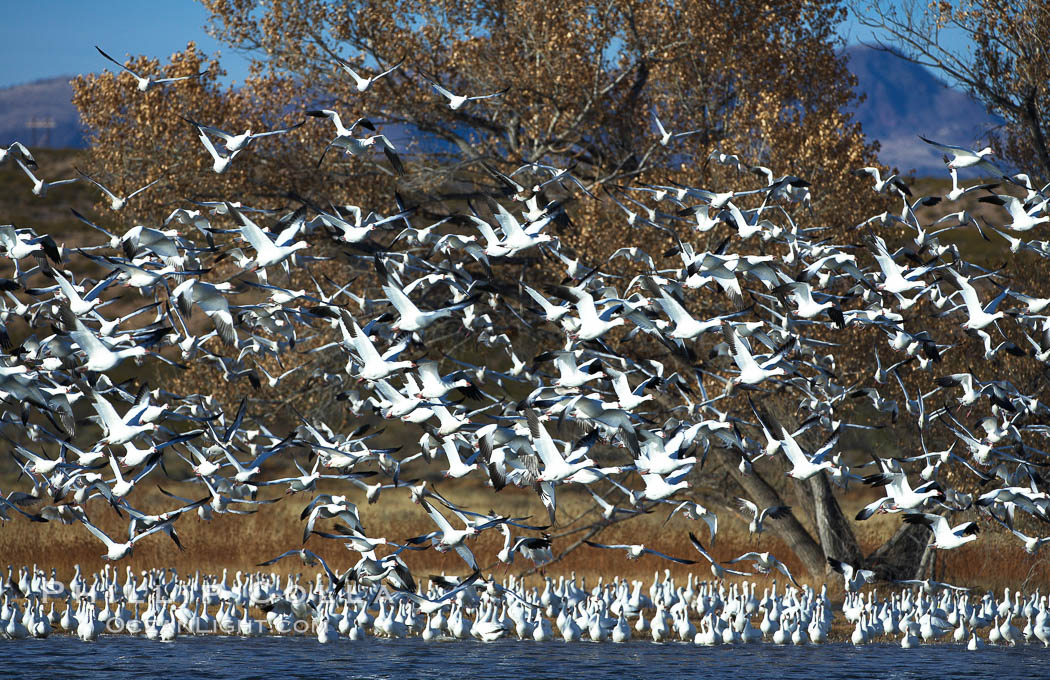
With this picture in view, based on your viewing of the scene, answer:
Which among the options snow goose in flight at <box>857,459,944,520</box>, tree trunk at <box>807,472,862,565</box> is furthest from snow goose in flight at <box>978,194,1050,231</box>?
tree trunk at <box>807,472,862,565</box>

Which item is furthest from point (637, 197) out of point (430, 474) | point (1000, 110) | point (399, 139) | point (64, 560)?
point (430, 474)

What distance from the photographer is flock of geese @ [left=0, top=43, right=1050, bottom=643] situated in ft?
55.0

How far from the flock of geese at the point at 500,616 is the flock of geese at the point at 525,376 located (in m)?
0.08

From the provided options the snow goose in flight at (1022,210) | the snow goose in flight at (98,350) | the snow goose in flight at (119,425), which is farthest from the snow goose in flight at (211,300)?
the snow goose in flight at (1022,210)

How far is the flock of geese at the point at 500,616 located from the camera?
73.3 ft

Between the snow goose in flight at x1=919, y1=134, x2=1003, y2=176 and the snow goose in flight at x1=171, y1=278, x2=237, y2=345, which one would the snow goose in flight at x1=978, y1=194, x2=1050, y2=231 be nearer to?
the snow goose in flight at x1=919, y1=134, x2=1003, y2=176

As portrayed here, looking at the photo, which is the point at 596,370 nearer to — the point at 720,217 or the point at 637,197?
the point at 720,217

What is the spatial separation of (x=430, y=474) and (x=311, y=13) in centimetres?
3777

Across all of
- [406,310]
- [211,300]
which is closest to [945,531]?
[406,310]

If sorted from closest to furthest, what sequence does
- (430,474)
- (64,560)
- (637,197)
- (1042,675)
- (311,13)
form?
1. (1042,675)
2. (637,197)
3. (311,13)
4. (64,560)
5. (430,474)

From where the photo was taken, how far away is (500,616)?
24.4m

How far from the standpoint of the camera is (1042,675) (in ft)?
64.4

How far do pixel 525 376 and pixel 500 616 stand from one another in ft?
18.5

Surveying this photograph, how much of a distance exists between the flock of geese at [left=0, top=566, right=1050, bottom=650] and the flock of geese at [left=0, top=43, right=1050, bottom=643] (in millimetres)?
81
